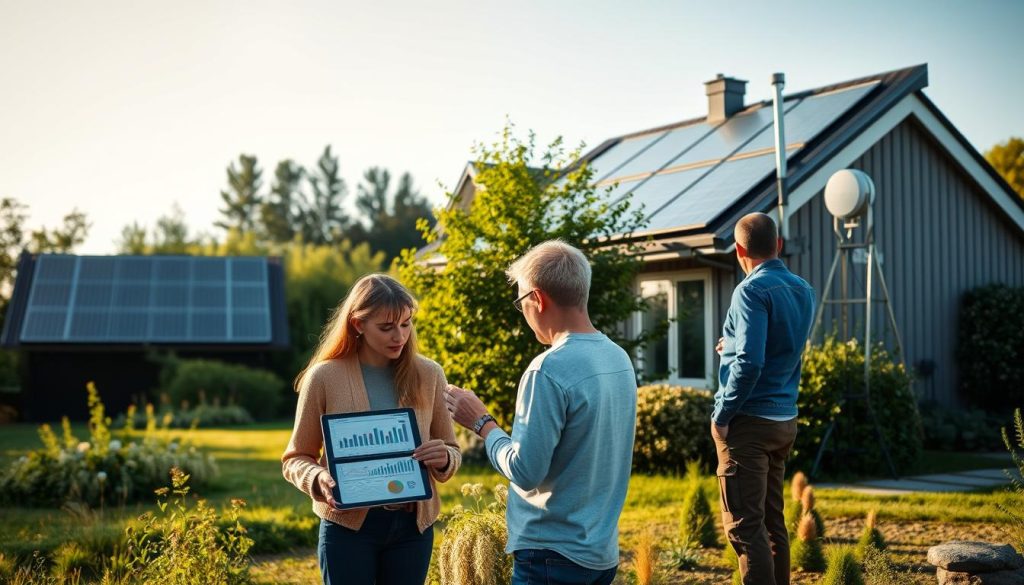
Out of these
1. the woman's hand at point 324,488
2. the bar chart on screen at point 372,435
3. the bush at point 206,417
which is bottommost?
the bush at point 206,417

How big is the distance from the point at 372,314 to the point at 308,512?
6089mm

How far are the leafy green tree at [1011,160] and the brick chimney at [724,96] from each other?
44.3ft

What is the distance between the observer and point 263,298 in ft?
90.1

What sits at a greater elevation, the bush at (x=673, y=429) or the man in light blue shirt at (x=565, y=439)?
the man in light blue shirt at (x=565, y=439)

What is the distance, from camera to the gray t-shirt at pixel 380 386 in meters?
3.78

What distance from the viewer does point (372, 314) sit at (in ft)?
11.9

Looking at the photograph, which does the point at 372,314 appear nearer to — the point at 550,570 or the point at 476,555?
the point at 550,570

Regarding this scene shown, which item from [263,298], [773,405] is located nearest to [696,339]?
[773,405]

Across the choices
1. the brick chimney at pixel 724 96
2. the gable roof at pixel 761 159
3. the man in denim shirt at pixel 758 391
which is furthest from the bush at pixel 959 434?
the man in denim shirt at pixel 758 391

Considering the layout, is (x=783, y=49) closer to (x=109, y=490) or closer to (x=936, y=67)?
(x=936, y=67)

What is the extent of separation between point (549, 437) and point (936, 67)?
1353 cm

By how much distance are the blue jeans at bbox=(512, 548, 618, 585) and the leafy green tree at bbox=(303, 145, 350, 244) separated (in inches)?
2978

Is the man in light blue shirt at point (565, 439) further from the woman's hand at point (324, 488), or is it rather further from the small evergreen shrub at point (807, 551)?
the small evergreen shrub at point (807, 551)

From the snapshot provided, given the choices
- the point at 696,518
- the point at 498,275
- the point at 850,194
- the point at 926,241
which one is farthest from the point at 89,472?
the point at 926,241
